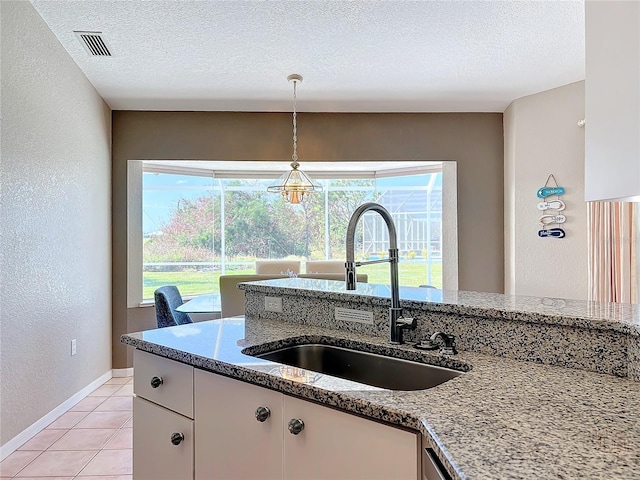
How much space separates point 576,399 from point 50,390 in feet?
11.0

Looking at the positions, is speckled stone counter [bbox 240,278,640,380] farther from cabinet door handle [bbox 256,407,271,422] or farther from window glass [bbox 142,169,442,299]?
window glass [bbox 142,169,442,299]

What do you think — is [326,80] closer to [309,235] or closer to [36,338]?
[309,235]

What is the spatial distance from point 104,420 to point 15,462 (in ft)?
2.21

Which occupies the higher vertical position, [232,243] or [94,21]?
[94,21]

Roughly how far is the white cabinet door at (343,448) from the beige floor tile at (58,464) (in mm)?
1954

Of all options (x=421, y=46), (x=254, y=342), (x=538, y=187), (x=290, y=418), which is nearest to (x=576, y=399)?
(x=290, y=418)

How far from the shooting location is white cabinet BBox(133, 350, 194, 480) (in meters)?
1.44

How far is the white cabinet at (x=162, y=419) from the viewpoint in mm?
1439

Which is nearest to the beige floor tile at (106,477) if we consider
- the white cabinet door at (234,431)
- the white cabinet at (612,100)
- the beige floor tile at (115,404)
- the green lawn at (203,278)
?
the beige floor tile at (115,404)

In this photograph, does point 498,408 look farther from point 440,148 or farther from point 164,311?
point 440,148

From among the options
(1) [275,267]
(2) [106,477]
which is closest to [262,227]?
(1) [275,267]

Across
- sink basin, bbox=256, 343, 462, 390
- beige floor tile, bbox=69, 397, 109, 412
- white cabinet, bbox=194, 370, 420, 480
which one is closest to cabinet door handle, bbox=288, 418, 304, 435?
white cabinet, bbox=194, 370, 420, 480

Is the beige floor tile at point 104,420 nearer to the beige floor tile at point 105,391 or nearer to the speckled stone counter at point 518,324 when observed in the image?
the beige floor tile at point 105,391

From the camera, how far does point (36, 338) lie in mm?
2906
